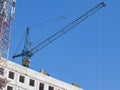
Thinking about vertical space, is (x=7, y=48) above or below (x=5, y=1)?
below

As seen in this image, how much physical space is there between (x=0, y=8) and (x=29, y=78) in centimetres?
2278

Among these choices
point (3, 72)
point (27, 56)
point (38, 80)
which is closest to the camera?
point (3, 72)

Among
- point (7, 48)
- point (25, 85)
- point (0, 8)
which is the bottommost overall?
point (25, 85)

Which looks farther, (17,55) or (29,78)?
(17,55)

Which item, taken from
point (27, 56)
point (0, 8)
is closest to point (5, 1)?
point (0, 8)

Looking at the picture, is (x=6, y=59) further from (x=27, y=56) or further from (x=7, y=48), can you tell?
(x=27, y=56)

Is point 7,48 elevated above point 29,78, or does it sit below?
above

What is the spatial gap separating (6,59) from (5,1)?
738 inches

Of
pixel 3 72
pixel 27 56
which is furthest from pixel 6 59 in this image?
pixel 27 56

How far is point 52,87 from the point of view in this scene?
458 feet

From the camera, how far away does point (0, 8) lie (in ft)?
460

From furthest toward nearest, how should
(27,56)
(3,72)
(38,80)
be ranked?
(27,56) → (38,80) → (3,72)

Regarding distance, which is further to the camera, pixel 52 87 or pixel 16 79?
pixel 52 87

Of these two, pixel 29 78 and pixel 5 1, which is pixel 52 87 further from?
pixel 5 1
